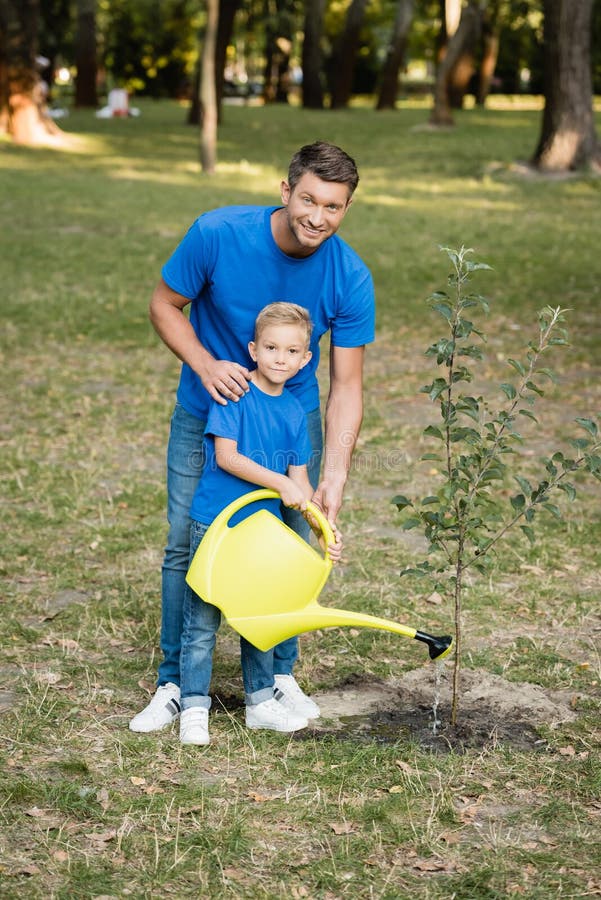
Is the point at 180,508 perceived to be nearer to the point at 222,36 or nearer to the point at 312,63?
the point at 222,36

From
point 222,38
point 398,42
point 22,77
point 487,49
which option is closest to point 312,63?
point 398,42

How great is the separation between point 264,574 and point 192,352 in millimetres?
688

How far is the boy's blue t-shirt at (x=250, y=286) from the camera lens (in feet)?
11.6

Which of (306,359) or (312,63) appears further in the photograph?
(312,63)

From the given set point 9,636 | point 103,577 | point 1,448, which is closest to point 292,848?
point 9,636

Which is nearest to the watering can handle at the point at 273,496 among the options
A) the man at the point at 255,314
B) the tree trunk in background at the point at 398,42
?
Answer: the man at the point at 255,314

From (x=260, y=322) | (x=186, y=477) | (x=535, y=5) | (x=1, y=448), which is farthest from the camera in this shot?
A: (x=535, y=5)

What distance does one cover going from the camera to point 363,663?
4406 mm

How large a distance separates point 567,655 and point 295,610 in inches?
54.6

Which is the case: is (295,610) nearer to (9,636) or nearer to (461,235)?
(9,636)

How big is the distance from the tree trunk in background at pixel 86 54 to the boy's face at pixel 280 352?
33255mm

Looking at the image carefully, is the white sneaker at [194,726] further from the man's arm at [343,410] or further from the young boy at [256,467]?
the man's arm at [343,410]

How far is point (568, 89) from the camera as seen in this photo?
1666 cm

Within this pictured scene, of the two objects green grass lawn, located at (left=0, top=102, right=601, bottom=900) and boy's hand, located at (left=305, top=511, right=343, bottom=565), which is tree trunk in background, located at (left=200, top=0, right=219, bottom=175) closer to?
green grass lawn, located at (left=0, top=102, right=601, bottom=900)
